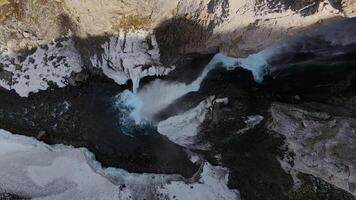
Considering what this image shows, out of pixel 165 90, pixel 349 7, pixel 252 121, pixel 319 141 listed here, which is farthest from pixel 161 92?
pixel 349 7

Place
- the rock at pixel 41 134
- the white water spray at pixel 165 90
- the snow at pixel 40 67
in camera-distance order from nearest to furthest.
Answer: the white water spray at pixel 165 90 < the snow at pixel 40 67 < the rock at pixel 41 134

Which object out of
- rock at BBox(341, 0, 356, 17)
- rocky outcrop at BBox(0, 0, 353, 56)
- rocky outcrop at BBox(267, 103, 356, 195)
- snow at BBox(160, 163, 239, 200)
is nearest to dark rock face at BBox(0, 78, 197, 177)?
snow at BBox(160, 163, 239, 200)

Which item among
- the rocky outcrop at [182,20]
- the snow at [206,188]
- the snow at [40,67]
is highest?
the rocky outcrop at [182,20]

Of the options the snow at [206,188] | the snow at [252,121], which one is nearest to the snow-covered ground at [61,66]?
the snow at [252,121]

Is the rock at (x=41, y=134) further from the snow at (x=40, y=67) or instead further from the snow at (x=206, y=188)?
the snow at (x=206, y=188)

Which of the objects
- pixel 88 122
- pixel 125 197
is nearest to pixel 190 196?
pixel 125 197

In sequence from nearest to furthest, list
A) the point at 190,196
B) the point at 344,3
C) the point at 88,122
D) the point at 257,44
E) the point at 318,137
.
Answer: the point at 344,3 < the point at 318,137 < the point at 257,44 < the point at 190,196 < the point at 88,122

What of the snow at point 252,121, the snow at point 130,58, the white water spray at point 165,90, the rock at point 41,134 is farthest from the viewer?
the rock at point 41,134

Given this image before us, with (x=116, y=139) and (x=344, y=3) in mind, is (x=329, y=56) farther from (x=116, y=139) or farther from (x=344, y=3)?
(x=116, y=139)

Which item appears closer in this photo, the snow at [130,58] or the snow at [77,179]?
the snow at [130,58]
